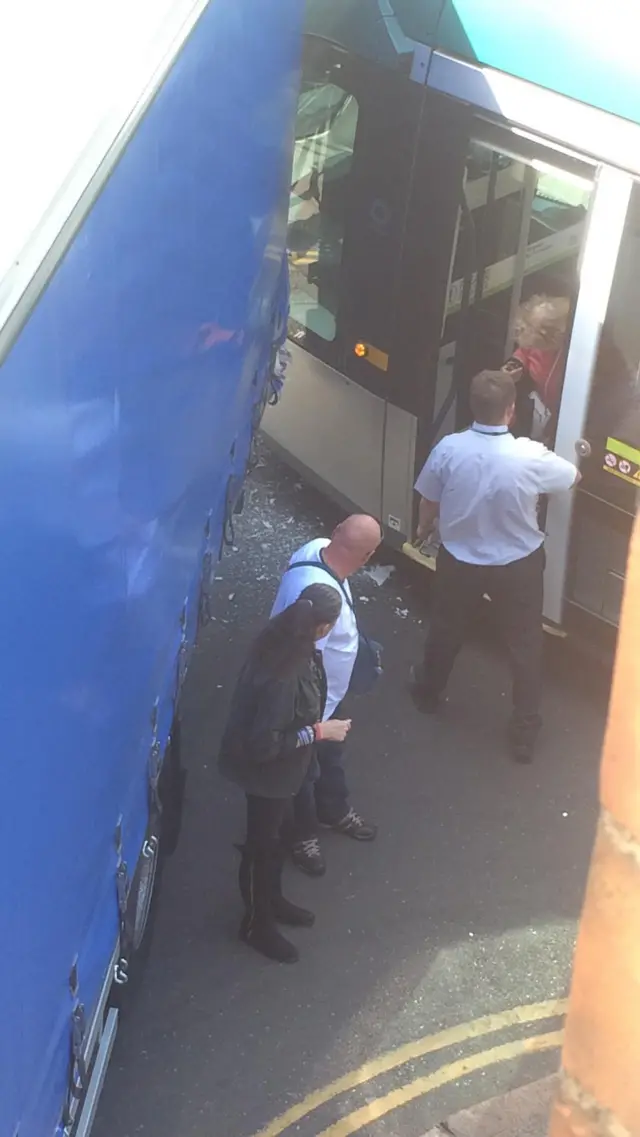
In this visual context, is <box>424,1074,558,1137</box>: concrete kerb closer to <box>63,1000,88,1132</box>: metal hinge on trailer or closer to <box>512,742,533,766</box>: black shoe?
<box>63,1000,88,1132</box>: metal hinge on trailer

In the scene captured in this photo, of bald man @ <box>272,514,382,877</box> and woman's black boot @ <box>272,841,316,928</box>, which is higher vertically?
bald man @ <box>272,514,382,877</box>

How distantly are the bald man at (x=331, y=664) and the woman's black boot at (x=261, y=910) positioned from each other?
1.21 feet

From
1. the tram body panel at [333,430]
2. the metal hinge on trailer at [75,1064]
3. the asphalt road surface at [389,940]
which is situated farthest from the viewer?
the tram body panel at [333,430]

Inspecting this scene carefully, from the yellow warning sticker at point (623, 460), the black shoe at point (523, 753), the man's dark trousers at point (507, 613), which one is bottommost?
the black shoe at point (523, 753)

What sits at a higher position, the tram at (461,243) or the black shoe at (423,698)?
the tram at (461,243)

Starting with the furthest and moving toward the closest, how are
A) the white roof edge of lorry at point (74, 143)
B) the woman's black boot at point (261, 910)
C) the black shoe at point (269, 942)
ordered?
the black shoe at point (269, 942) → the woman's black boot at point (261, 910) → the white roof edge of lorry at point (74, 143)

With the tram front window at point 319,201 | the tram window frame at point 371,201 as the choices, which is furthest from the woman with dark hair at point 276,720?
the tram front window at point 319,201

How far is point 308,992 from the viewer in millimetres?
4508

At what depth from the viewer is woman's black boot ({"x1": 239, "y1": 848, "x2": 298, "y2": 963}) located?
4.39 m

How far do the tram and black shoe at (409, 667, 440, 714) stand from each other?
65 cm

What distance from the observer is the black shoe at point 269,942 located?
457 centimetres

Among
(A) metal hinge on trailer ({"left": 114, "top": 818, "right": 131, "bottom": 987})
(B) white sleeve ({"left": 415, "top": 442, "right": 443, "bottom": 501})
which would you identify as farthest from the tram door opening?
(A) metal hinge on trailer ({"left": 114, "top": 818, "right": 131, "bottom": 987})

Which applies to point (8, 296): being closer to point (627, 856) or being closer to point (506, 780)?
point (627, 856)

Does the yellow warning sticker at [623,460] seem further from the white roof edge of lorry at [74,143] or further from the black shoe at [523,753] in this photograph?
the white roof edge of lorry at [74,143]
